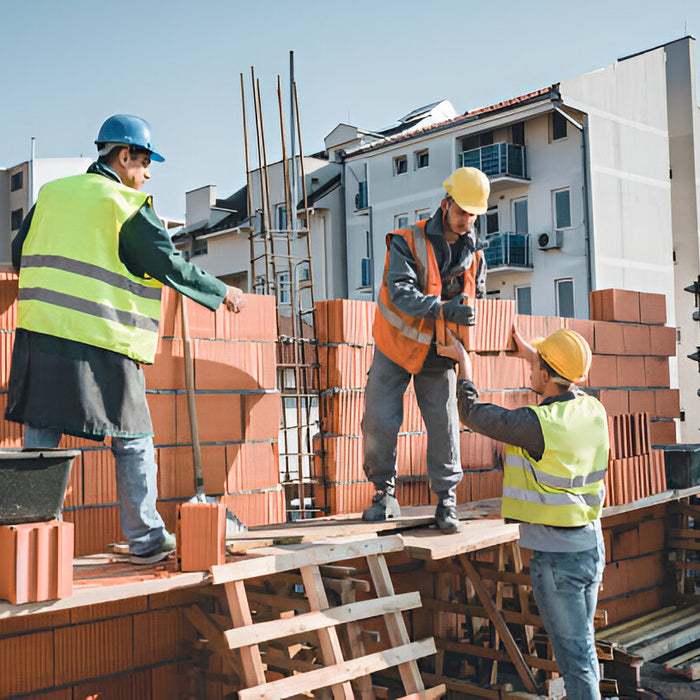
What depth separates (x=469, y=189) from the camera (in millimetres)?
4770

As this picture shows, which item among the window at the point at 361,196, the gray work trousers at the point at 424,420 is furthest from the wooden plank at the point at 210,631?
the window at the point at 361,196

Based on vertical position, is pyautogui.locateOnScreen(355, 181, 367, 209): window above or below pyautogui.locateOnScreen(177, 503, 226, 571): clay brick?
above

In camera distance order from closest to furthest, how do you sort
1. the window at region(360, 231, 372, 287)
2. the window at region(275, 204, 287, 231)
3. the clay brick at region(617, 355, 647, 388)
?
the clay brick at region(617, 355, 647, 388), the window at region(360, 231, 372, 287), the window at region(275, 204, 287, 231)

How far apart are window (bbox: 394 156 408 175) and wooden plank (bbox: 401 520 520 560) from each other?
26.9 meters

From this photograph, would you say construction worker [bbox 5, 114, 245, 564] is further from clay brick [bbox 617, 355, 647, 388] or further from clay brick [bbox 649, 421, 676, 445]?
clay brick [bbox 649, 421, 676, 445]

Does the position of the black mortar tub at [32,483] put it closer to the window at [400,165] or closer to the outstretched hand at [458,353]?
the outstretched hand at [458,353]

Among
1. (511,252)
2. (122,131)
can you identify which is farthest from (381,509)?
(511,252)

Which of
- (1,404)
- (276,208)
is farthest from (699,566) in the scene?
(276,208)

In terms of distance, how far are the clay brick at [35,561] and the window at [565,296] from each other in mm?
24162

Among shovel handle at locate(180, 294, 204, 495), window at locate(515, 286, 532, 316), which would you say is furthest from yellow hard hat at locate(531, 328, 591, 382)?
window at locate(515, 286, 532, 316)

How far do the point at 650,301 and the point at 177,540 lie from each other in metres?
7.04

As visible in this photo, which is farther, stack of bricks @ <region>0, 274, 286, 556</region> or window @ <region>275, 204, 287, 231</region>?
window @ <region>275, 204, 287, 231</region>

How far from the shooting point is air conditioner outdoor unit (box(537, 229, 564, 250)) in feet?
86.1

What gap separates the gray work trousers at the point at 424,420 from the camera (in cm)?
510
